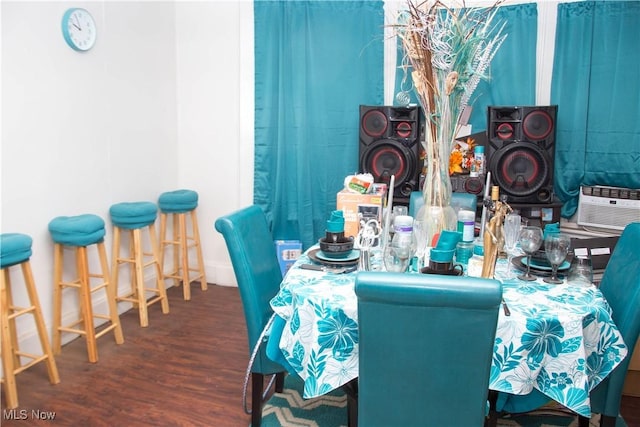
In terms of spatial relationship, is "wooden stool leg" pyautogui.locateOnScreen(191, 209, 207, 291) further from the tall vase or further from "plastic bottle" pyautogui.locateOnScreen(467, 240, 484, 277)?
"plastic bottle" pyautogui.locateOnScreen(467, 240, 484, 277)

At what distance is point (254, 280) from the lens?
1.92 meters

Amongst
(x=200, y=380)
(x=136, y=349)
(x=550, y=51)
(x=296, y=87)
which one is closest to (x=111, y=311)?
(x=136, y=349)

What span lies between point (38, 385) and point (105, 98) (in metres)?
1.72

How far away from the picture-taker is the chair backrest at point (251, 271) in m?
1.89

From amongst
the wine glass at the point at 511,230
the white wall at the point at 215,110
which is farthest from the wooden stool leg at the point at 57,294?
the wine glass at the point at 511,230

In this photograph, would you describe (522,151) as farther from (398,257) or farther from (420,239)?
(398,257)

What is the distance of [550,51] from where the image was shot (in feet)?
10.8

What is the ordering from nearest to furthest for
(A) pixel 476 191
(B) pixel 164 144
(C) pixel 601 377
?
(C) pixel 601 377 < (A) pixel 476 191 < (B) pixel 164 144

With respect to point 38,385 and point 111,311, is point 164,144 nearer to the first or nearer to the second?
point 111,311

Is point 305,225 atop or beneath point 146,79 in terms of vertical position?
beneath

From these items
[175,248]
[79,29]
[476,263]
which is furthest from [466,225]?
[175,248]

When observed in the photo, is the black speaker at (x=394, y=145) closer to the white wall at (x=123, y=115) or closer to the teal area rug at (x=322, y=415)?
the white wall at (x=123, y=115)

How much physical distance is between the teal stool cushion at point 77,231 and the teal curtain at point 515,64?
8.03 ft

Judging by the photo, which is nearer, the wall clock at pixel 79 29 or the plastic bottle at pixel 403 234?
the plastic bottle at pixel 403 234
